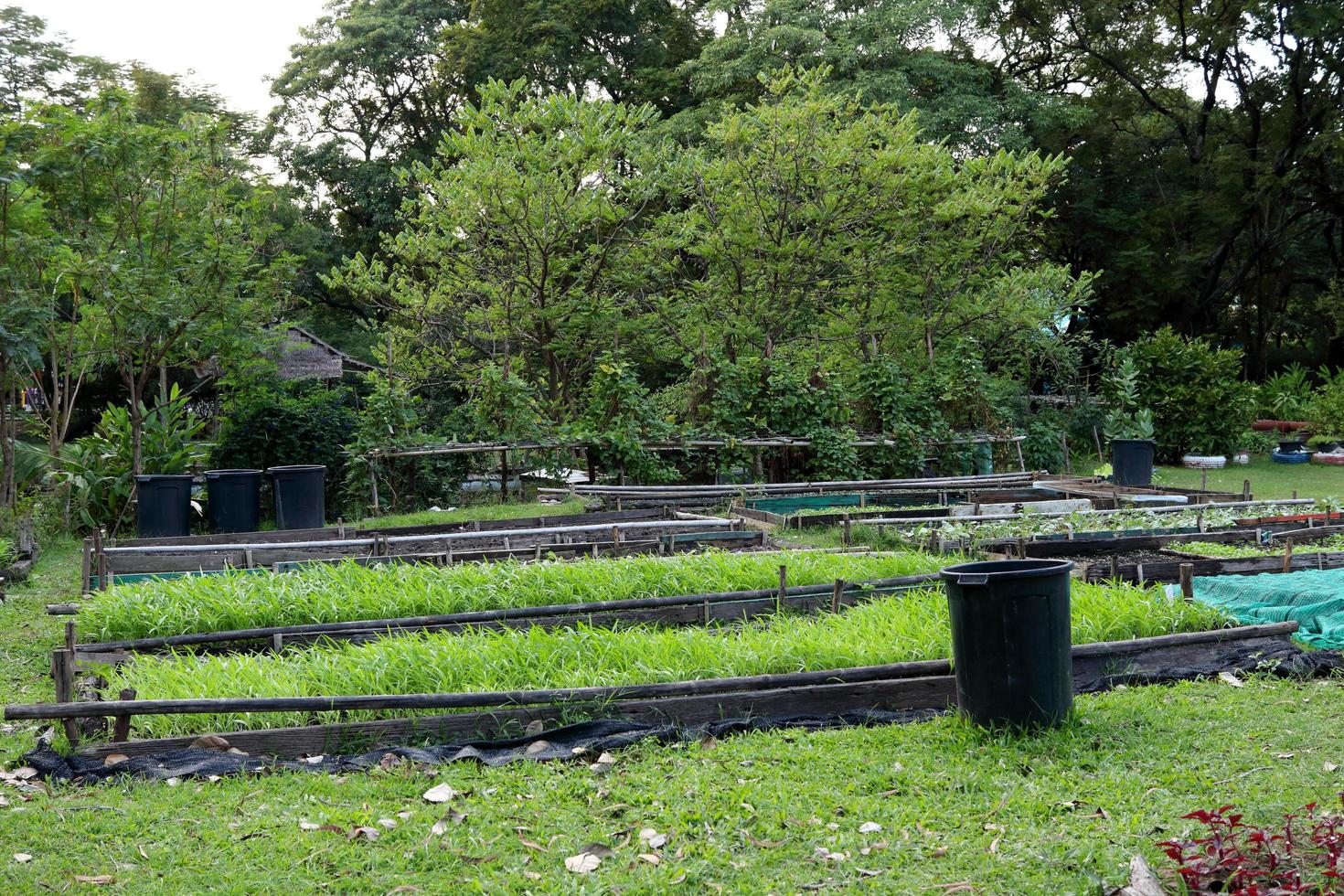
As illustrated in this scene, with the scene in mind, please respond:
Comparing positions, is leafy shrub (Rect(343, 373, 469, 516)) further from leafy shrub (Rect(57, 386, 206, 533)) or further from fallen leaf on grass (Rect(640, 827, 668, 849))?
fallen leaf on grass (Rect(640, 827, 668, 849))

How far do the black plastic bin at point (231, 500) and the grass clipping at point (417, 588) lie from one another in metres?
5.41

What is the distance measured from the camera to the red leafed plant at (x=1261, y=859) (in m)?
3.07

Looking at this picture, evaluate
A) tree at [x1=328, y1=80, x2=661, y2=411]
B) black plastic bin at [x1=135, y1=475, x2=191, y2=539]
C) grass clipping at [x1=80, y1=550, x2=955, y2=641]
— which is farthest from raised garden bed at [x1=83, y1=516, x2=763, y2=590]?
tree at [x1=328, y1=80, x2=661, y2=411]

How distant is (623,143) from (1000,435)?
23.5ft

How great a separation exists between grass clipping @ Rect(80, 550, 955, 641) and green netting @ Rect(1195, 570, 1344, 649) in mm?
1853

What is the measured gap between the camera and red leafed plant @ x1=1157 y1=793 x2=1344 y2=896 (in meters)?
3.07

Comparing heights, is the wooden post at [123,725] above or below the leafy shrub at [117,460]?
below

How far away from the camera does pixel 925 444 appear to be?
16062 millimetres

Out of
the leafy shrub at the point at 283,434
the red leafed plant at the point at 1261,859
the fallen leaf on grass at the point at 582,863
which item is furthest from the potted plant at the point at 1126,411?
the fallen leaf on grass at the point at 582,863

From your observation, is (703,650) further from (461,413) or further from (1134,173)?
(1134,173)

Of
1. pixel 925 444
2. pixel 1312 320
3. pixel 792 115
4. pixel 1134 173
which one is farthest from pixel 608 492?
pixel 1312 320

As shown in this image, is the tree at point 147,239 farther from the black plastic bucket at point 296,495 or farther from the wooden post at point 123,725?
the wooden post at point 123,725

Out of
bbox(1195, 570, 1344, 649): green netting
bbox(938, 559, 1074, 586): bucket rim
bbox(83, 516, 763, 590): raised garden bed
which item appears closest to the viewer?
bbox(938, 559, 1074, 586): bucket rim

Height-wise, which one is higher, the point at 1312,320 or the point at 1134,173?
the point at 1134,173
